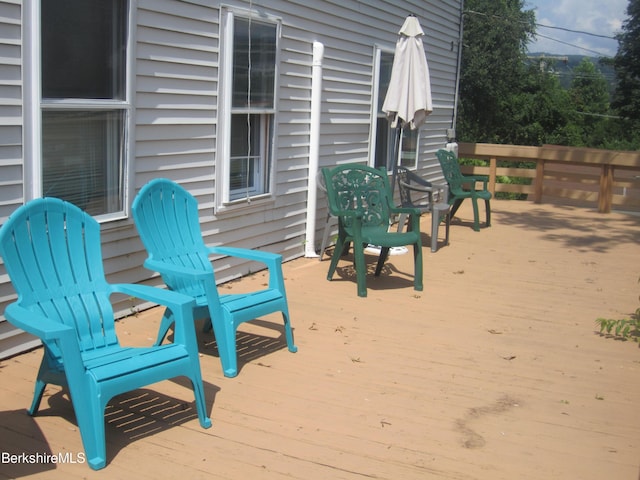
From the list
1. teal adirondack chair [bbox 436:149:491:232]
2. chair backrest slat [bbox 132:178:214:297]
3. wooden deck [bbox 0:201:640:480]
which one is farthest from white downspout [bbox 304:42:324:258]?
chair backrest slat [bbox 132:178:214:297]

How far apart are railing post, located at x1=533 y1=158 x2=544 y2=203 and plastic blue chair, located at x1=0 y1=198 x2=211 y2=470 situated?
32.7 ft

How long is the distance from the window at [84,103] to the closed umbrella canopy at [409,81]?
3731mm

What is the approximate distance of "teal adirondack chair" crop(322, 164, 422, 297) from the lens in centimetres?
603

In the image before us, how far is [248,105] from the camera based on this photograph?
6.12 metres

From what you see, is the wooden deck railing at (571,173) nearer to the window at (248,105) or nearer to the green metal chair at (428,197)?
the green metal chair at (428,197)

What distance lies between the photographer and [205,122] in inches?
219

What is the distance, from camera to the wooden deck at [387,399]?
10.4 ft

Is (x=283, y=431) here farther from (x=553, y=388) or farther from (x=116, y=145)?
(x=116, y=145)

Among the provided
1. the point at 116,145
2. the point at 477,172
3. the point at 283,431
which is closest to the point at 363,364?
the point at 283,431

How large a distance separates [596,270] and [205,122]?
440 centimetres

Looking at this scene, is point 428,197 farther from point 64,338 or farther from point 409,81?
point 64,338

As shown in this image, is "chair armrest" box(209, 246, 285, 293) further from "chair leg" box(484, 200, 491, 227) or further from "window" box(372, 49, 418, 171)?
"chair leg" box(484, 200, 491, 227)

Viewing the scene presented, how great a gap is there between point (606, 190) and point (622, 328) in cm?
686

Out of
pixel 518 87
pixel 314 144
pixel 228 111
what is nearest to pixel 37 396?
pixel 228 111
